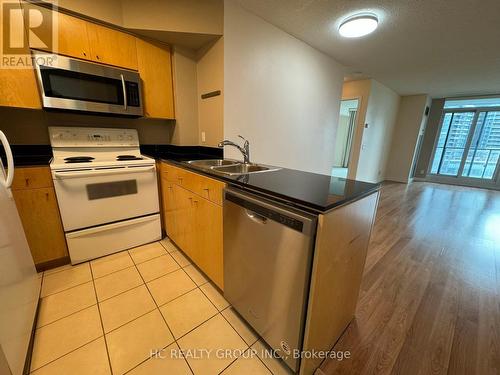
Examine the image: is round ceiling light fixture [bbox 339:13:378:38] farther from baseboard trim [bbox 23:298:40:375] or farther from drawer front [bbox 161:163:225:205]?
baseboard trim [bbox 23:298:40:375]

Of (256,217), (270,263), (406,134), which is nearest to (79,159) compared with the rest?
(256,217)

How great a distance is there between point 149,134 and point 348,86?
4.29m

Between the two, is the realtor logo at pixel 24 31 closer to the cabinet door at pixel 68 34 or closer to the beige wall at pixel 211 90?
the cabinet door at pixel 68 34

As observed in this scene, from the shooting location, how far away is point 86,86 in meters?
1.77

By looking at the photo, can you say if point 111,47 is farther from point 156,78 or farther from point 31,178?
point 31,178

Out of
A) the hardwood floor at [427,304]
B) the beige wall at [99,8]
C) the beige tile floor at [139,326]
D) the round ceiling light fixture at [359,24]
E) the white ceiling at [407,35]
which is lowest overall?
the beige tile floor at [139,326]

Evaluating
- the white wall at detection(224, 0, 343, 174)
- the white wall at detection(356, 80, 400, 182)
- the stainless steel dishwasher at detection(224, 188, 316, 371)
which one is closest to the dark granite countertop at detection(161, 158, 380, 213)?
the stainless steel dishwasher at detection(224, 188, 316, 371)

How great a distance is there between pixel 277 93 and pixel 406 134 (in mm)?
5255

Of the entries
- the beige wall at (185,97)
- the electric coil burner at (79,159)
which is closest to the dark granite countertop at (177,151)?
the beige wall at (185,97)

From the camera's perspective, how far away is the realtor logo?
1442 mm

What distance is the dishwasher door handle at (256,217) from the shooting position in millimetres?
999

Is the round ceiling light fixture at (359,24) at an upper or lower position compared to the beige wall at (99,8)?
upper

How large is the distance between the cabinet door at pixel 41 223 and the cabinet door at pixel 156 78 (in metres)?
1.16

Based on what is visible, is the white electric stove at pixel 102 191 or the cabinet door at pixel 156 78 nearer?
the white electric stove at pixel 102 191
